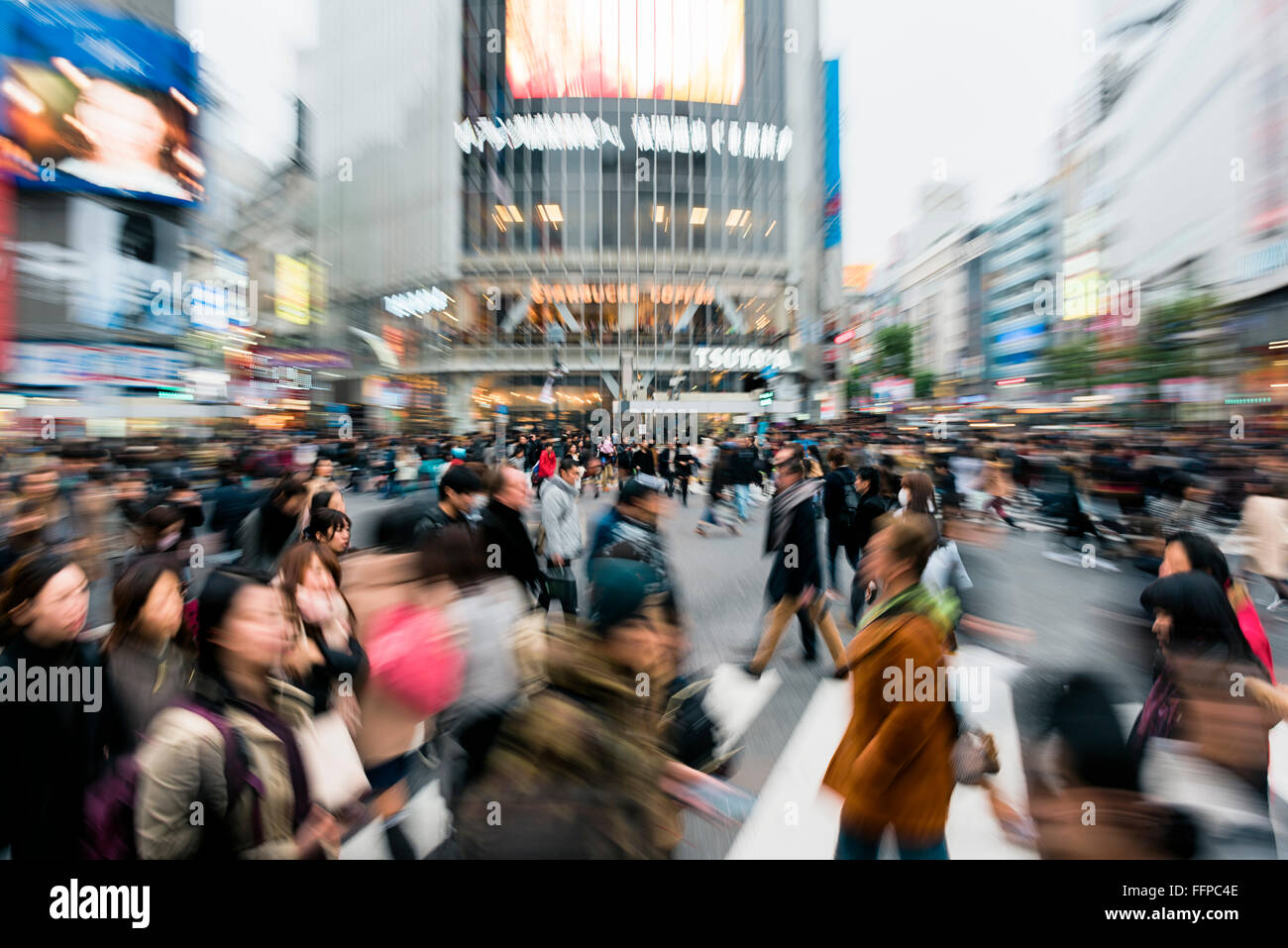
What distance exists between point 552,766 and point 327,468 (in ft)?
25.7

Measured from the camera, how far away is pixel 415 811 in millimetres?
3561

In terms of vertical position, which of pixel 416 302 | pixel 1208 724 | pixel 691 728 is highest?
pixel 416 302

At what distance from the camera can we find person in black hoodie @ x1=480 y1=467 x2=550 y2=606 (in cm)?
446

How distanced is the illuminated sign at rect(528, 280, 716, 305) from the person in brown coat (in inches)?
1729

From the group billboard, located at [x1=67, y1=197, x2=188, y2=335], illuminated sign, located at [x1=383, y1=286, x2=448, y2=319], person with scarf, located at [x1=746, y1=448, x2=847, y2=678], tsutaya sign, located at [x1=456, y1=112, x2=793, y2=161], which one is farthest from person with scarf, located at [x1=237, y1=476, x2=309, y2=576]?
tsutaya sign, located at [x1=456, y1=112, x2=793, y2=161]

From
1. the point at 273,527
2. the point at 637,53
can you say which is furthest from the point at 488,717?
→ the point at 637,53

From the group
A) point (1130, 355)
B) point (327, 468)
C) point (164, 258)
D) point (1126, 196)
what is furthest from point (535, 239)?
point (1126, 196)

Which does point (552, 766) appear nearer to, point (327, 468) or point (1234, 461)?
point (327, 468)

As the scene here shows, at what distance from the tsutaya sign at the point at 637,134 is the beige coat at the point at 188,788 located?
155 feet

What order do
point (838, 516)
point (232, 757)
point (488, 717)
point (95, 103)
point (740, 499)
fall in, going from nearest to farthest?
point (232, 757) → point (488, 717) → point (838, 516) → point (740, 499) → point (95, 103)

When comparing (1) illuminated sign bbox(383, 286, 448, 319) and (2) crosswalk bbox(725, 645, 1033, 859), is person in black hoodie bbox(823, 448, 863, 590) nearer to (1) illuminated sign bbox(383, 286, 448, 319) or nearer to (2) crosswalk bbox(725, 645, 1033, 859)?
(2) crosswalk bbox(725, 645, 1033, 859)

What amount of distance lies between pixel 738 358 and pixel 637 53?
22.0 m

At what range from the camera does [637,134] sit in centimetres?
4359

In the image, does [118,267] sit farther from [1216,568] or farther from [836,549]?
[1216,568]
